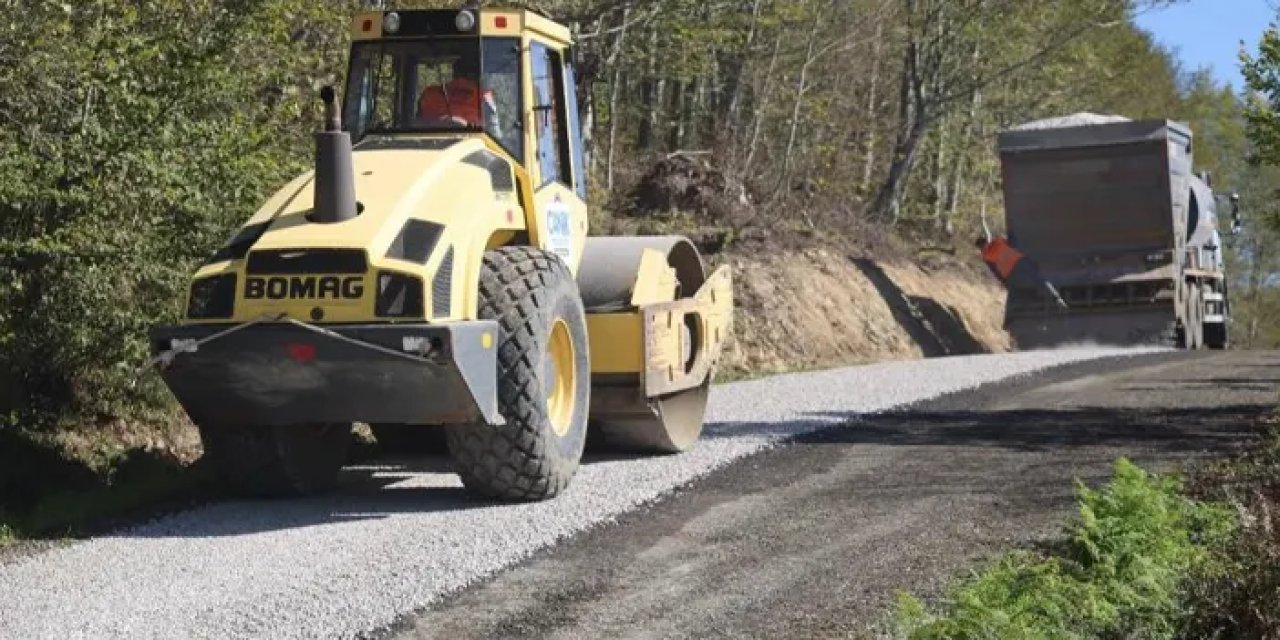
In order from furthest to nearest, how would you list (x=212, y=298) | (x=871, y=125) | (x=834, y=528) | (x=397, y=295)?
(x=871, y=125) → (x=212, y=298) → (x=397, y=295) → (x=834, y=528)

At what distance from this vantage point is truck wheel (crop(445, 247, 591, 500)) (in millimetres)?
10688

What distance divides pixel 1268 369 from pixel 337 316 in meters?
14.8

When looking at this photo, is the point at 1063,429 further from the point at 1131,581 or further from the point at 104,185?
the point at 104,185

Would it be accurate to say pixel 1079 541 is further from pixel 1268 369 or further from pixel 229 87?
pixel 1268 369

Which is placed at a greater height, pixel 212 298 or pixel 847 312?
pixel 212 298

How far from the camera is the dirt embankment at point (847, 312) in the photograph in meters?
26.3

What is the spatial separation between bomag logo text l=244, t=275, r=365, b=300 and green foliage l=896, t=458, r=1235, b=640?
385cm

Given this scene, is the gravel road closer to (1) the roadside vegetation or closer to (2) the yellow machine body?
(1) the roadside vegetation

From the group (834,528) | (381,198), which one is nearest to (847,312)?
(381,198)

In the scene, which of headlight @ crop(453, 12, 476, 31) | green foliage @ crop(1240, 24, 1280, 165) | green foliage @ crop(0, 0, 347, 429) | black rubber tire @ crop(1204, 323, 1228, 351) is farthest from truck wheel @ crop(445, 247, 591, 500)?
black rubber tire @ crop(1204, 323, 1228, 351)

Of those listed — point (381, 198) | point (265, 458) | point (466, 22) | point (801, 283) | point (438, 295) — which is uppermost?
point (466, 22)

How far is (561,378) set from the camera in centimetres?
1173

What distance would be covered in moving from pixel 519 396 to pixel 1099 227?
18.6 m

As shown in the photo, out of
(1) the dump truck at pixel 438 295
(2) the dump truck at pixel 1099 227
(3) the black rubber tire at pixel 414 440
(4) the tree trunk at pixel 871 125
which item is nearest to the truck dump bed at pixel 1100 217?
(2) the dump truck at pixel 1099 227
